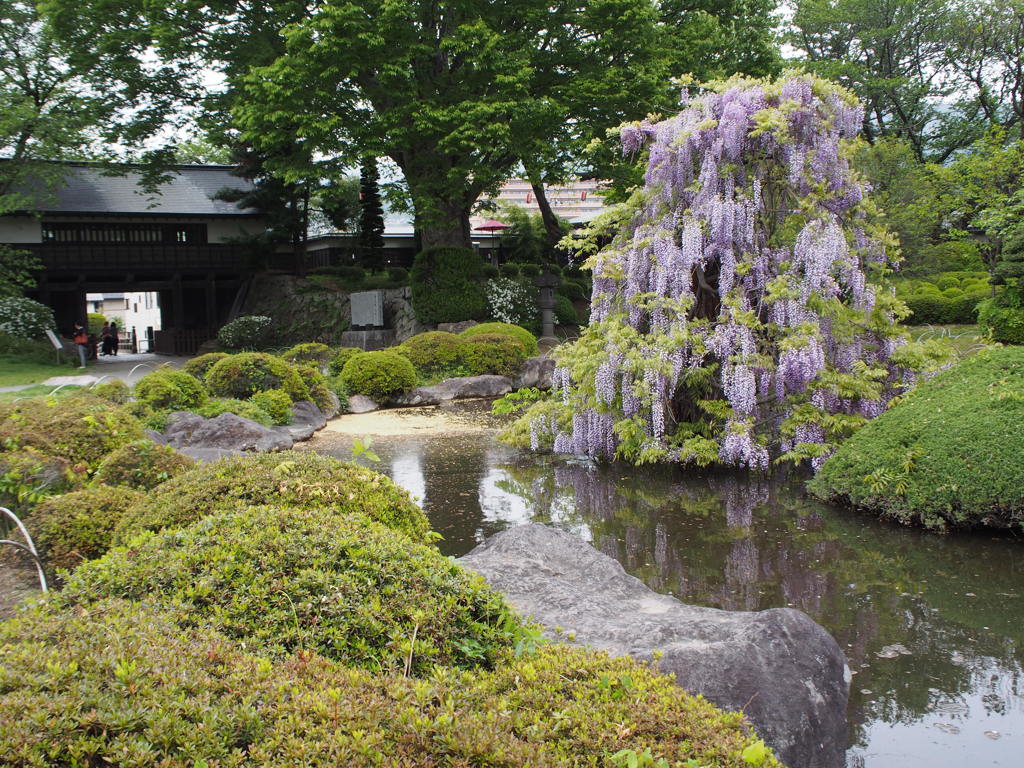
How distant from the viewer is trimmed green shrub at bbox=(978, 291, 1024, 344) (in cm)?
1535

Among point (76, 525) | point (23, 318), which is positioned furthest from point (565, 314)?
point (76, 525)

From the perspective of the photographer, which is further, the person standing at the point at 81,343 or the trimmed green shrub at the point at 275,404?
the person standing at the point at 81,343

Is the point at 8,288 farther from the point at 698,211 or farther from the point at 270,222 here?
the point at 698,211

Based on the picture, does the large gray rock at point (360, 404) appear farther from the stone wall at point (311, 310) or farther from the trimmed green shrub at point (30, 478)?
the trimmed green shrub at point (30, 478)

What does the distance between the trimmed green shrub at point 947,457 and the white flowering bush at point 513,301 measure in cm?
1718

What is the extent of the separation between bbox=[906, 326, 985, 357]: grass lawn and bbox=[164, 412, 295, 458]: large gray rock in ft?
38.5

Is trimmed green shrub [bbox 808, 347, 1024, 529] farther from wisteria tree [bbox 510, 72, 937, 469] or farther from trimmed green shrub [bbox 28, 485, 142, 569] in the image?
trimmed green shrub [bbox 28, 485, 142, 569]

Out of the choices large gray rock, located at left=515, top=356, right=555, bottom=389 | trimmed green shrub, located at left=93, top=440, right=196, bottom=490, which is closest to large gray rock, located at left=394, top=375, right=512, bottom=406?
large gray rock, located at left=515, top=356, right=555, bottom=389

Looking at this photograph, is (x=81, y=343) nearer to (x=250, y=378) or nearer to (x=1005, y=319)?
(x=250, y=378)

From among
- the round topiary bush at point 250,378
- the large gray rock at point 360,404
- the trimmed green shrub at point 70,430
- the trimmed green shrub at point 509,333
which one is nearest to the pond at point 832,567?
the trimmed green shrub at point 70,430

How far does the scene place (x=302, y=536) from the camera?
3.48 m

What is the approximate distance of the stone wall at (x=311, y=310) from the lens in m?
25.2

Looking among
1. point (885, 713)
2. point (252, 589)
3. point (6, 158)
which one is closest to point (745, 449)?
point (885, 713)

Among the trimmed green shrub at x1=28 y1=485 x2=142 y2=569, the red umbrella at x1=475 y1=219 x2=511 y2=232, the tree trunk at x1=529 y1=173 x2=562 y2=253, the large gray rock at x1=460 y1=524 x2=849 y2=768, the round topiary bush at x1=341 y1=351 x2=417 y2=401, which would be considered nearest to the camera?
the large gray rock at x1=460 y1=524 x2=849 y2=768
